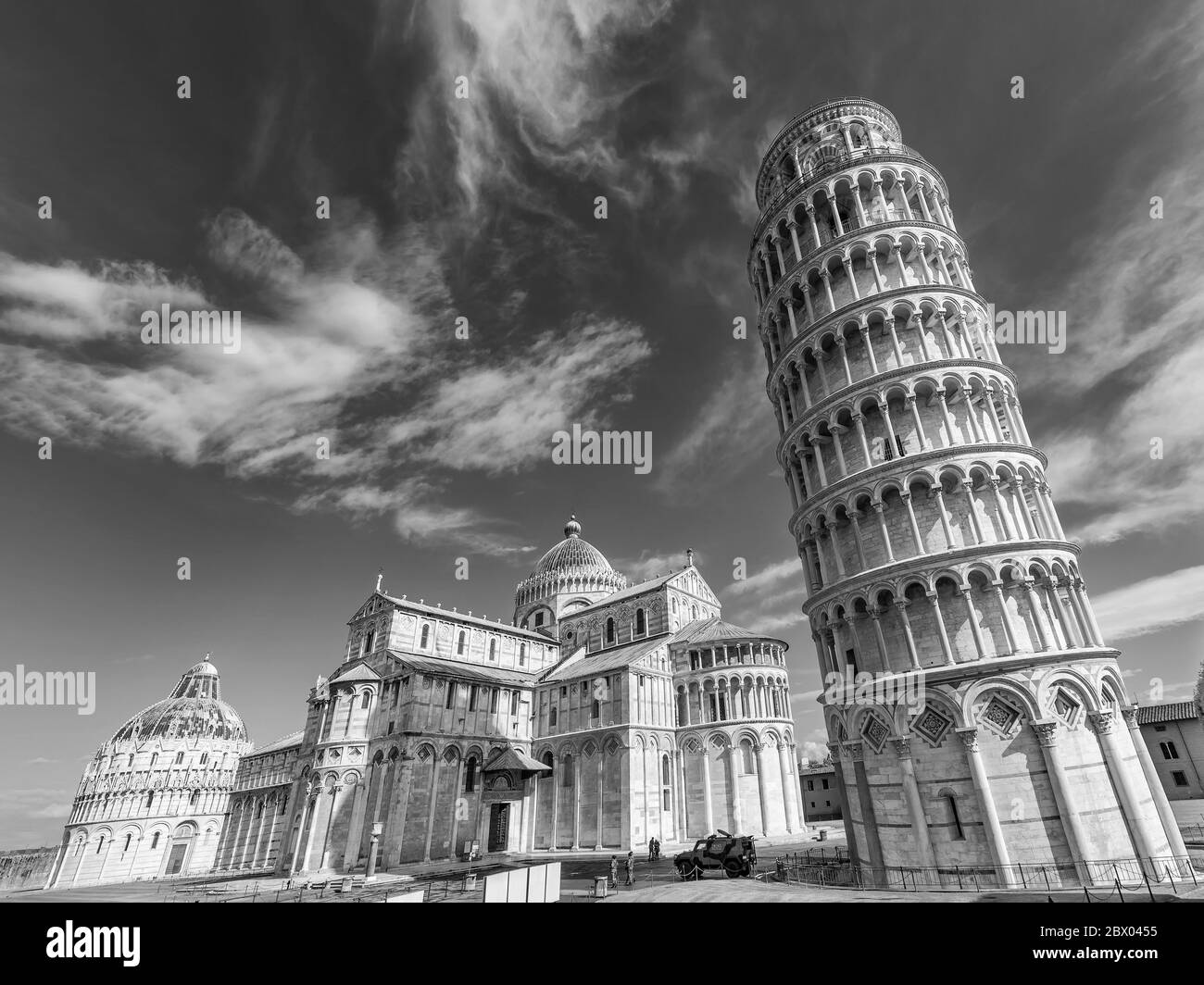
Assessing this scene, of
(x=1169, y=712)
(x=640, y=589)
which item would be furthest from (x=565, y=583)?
(x=1169, y=712)

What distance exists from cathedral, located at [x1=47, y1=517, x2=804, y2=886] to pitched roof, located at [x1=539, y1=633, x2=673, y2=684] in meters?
0.23

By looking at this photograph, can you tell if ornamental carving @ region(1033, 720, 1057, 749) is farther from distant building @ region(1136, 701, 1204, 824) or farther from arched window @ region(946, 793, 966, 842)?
distant building @ region(1136, 701, 1204, 824)

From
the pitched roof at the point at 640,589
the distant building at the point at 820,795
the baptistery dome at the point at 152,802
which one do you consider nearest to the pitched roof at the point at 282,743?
the baptistery dome at the point at 152,802

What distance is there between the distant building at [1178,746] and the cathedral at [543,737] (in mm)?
34574

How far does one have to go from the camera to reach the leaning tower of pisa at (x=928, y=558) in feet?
55.2

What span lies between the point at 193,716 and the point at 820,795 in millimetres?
94774

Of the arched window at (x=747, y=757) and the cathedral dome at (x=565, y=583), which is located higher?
the cathedral dome at (x=565, y=583)

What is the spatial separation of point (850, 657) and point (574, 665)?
3355 centimetres

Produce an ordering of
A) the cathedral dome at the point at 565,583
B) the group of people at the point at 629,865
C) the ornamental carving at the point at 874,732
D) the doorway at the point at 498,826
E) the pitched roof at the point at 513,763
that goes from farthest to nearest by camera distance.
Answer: the cathedral dome at the point at 565,583 → the pitched roof at the point at 513,763 → the doorway at the point at 498,826 → the group of people at the point at 629,865 → the ornamental carving at the point at 874,732

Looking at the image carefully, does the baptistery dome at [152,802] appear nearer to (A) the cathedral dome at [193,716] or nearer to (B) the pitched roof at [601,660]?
(A) the cathedral dome at [193,716]

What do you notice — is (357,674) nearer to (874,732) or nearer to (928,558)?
(874,732)

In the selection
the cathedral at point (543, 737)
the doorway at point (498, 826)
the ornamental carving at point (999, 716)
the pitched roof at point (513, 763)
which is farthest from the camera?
the pitched roof at point (513, 763)

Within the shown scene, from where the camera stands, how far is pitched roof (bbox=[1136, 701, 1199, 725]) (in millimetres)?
48781
